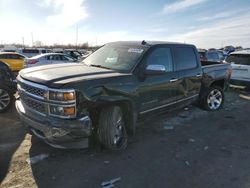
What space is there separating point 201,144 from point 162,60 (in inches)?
72.9

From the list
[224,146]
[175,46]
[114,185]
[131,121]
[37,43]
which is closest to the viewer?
[114,185]

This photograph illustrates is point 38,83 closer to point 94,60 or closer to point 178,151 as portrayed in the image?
point 94,60

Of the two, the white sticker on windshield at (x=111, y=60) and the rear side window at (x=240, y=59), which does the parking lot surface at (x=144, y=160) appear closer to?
the white sticker on windshield at (x=111, y=60)

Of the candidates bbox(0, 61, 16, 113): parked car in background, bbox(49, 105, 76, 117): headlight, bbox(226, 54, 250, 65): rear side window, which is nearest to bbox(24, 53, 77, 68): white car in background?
bbox(0, 61, 16, 113): parked car in background

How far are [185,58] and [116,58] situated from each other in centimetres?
184

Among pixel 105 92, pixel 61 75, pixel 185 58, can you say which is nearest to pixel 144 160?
pixel 105 92

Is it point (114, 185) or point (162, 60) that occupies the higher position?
point (162, 60)

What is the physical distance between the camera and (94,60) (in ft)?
18.0

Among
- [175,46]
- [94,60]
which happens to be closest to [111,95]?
[94,60]

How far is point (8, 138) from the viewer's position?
507 centimetres

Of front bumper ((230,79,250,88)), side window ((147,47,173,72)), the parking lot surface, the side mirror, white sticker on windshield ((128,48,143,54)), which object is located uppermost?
white sticker on windshield ((128,48,143,54))

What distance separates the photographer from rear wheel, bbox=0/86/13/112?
6746 mm

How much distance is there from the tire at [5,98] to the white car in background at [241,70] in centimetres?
868

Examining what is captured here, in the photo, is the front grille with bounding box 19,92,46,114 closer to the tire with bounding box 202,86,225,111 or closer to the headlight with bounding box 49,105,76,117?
the headlight with bounding box 49,105,76,117
